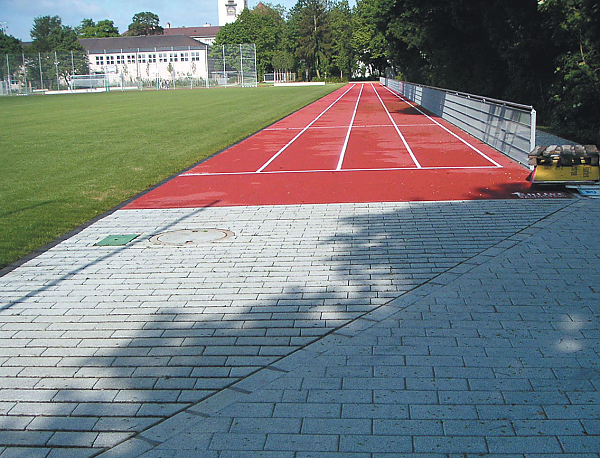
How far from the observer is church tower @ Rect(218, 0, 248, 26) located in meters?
168

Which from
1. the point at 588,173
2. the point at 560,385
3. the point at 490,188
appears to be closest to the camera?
the point at 560,385

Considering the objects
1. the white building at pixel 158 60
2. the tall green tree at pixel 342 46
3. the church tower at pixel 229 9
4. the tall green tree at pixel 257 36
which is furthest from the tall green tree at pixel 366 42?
the church tower at pixel 229 9

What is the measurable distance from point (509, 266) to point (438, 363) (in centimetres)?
295

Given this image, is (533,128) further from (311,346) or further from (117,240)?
(311,346)

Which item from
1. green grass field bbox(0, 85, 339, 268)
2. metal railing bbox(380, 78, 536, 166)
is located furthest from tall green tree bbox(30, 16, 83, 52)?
metal railing bbox(380, 78, 536, 166)

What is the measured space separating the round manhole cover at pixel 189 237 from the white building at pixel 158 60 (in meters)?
93.6

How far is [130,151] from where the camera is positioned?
20.5 m

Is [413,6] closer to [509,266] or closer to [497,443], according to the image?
[509,266]

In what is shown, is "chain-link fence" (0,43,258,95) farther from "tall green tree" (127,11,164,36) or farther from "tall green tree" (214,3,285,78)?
"tall green tree" (127,11,164,36)

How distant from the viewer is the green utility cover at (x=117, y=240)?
9.30 meters

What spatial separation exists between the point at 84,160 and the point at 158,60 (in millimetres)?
99977

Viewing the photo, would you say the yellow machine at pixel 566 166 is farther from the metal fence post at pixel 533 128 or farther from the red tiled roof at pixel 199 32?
the red tiled roof at pixel 199 32

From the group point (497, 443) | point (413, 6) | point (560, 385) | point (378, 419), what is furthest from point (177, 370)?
point (413, 6)

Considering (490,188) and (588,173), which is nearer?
(588,173)
